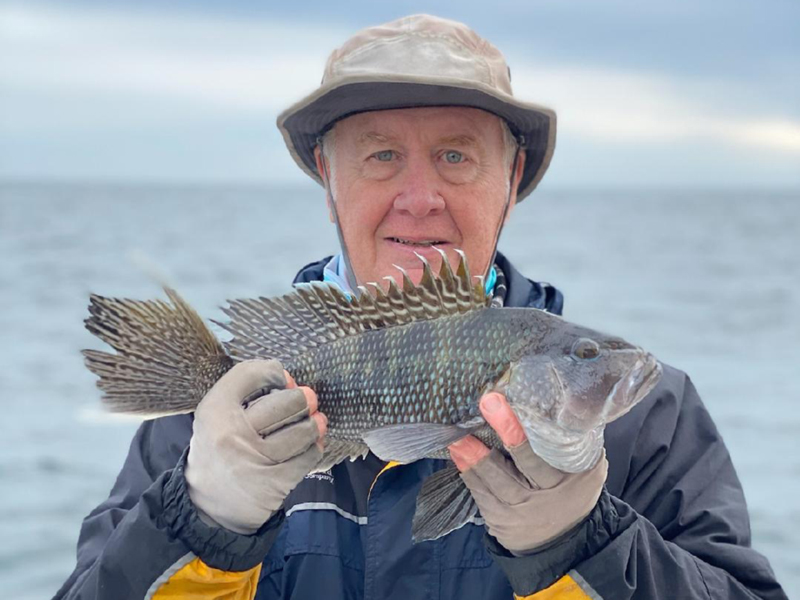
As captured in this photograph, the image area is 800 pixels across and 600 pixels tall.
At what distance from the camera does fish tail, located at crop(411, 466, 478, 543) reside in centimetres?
269

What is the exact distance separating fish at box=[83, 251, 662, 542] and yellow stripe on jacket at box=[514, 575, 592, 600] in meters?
0.31

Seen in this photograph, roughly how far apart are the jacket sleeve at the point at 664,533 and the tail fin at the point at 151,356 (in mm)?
1071

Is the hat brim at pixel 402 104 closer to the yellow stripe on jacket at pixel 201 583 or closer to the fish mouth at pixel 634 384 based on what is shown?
the fish mouth at pixel 634 384

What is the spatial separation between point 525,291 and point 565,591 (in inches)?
52.3

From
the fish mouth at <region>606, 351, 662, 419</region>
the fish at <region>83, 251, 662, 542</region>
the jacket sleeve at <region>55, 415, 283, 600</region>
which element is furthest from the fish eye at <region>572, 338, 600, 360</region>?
the jacket sleeve at <region>55, 415, 283, 600</region>

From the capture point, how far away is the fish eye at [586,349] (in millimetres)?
2498

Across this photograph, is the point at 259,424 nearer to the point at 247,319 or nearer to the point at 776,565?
the point at 247,319

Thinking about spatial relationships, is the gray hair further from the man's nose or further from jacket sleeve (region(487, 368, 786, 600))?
jacket sleeve (region(487, 368, 786, 600))

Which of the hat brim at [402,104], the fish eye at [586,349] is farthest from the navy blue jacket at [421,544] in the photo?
the hat brim at [402,104]

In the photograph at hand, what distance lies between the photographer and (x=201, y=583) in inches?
109

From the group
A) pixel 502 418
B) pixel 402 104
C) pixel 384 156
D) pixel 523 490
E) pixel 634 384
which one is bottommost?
pixel 523 490

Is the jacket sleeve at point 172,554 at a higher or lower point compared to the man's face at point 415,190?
lower

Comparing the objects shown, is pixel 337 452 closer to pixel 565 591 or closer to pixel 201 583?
pixel 201 583

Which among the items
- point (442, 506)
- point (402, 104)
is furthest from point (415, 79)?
point (442, 506)
